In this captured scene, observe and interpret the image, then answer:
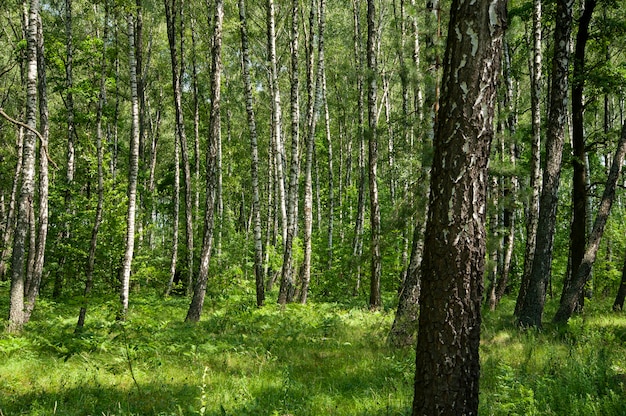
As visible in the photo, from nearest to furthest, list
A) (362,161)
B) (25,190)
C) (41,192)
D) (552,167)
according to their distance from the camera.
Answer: (552,167) < (25,190) < (41,192) < (362,161)

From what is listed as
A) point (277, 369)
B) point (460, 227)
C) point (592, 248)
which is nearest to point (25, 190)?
point (277, 369)

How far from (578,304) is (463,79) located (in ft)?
35.9

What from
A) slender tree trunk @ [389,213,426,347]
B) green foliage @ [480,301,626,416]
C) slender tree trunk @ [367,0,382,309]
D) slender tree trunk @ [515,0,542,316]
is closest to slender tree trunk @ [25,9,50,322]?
slender tree trunk @ [367,0,382,309]

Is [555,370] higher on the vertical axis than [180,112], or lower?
lower

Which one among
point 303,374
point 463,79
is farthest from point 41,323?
point 463,79

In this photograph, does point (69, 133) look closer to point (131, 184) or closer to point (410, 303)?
point (131, 184)

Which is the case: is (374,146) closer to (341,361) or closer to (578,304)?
(578,304)

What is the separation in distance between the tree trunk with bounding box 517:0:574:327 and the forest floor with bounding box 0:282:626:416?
75 cm

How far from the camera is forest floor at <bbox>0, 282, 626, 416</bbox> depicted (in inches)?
188

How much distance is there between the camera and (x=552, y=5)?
12820 mm

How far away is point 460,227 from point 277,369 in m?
4.54

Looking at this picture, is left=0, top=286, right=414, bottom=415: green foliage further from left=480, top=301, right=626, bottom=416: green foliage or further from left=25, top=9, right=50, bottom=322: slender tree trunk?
left=25, top=9, right=50, bottom=322: slender tree trunk

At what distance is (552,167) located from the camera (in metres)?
8.58

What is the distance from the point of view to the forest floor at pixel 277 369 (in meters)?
4.78
